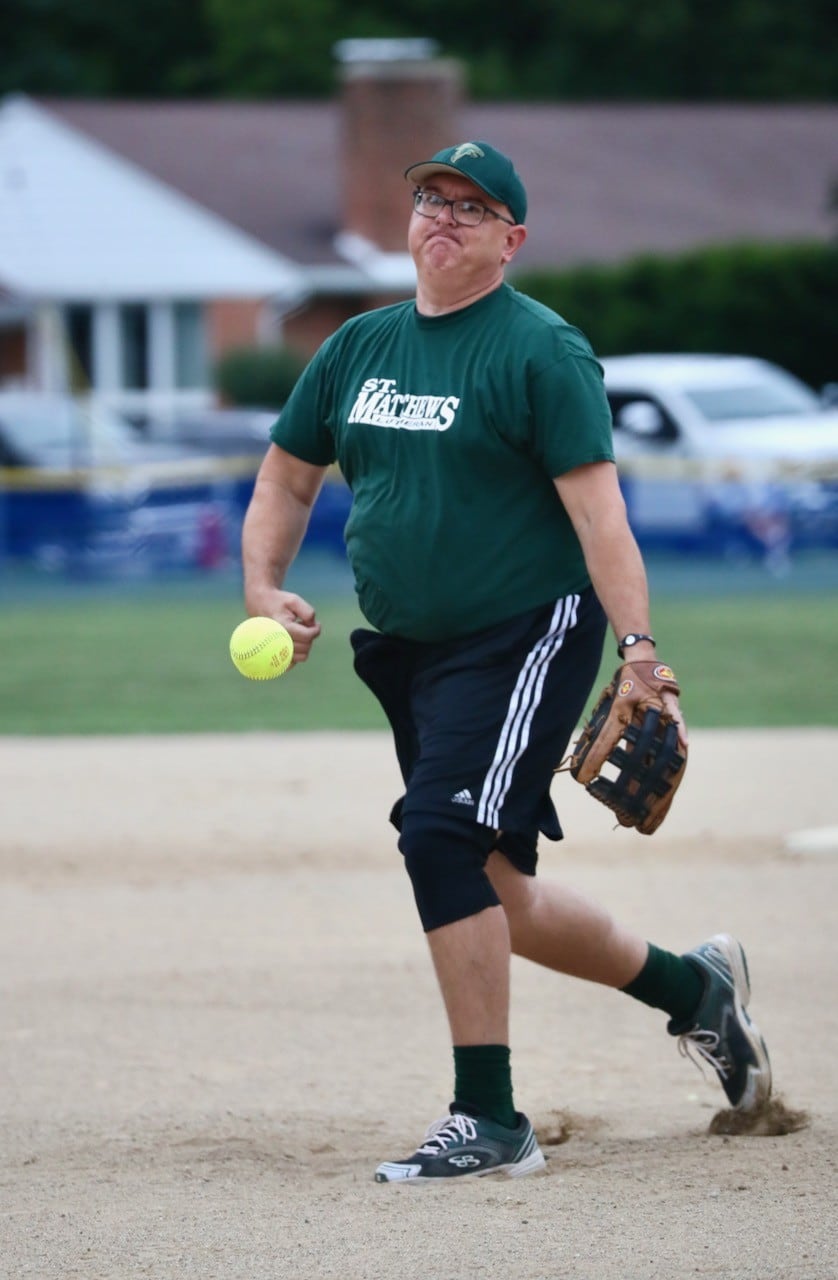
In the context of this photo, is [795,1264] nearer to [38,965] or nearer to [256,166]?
[38,965]

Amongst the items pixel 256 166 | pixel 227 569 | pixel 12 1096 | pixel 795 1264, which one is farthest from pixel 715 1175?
pixel 256 166

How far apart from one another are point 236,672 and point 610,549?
31.8 ft

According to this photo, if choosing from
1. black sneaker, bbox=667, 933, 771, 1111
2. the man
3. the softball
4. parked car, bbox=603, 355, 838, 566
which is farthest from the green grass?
the man

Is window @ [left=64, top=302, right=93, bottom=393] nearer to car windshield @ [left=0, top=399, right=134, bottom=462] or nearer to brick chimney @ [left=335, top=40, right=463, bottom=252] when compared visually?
brick chimney @ [left=335, top=40, right=463, bottom=252]

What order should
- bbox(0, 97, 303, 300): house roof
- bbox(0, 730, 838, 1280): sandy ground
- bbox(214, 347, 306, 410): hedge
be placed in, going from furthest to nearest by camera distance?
bbox(0, 97, 303, 300): house roof < bbox(214, 347, 306, 410): hedge < bbox(0, 730, 838, 1280): sandy ground

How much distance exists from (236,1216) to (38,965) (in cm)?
250

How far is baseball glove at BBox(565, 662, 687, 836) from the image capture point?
13.4 feet

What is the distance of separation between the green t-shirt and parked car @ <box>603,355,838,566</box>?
1437 centimetres

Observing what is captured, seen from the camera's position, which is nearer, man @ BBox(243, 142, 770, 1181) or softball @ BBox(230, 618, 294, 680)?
man @ BBox(243, 142, 770, 1181)

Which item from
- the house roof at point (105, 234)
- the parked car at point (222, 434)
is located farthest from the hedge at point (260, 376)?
the parked car at point (222, 434)

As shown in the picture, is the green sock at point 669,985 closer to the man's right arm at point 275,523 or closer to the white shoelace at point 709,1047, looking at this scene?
the white shoelace at point 709,1047

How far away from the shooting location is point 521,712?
422 centimetres

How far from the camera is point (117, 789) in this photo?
905 cm

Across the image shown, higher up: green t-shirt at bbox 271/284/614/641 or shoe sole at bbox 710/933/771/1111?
green t-shirt at bbox 271/284/614/641
